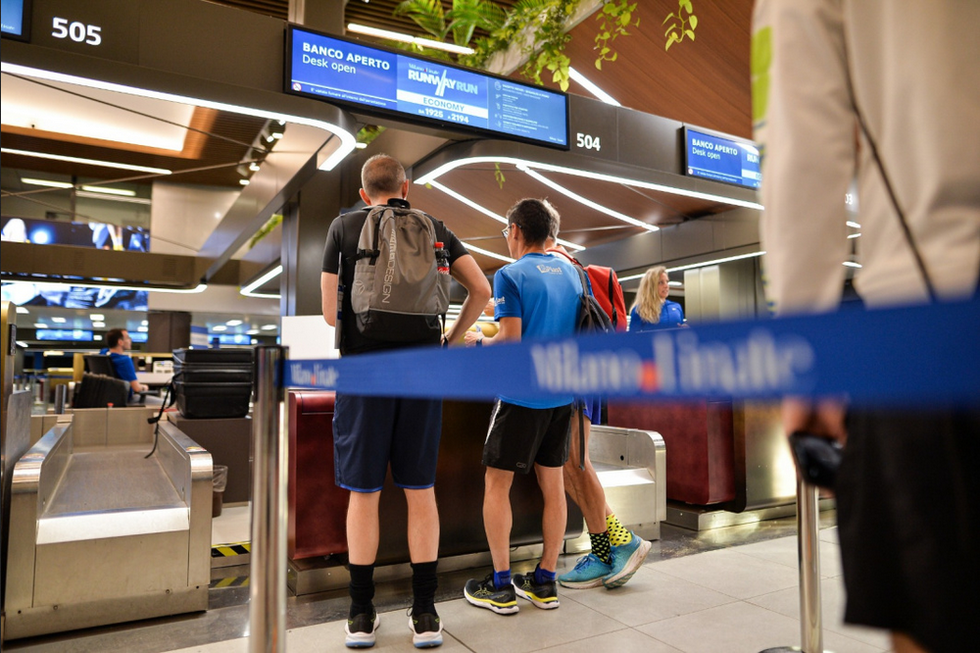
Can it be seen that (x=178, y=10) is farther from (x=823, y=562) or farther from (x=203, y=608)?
(x=823, y=562)

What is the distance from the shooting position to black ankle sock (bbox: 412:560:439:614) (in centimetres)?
235

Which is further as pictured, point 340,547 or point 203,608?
point 340,547

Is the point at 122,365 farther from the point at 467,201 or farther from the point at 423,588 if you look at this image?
the point at 423,588

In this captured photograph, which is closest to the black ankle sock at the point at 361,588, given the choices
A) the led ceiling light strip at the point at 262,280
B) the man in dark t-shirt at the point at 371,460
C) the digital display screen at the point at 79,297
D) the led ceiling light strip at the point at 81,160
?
the man in dark t-shirt at the point at 371,460

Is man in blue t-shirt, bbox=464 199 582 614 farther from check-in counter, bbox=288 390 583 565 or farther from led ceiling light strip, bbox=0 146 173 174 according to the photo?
led ceiling light strip, bbox=0 146 173 174

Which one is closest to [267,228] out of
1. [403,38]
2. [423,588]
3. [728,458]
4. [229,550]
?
[403,38]

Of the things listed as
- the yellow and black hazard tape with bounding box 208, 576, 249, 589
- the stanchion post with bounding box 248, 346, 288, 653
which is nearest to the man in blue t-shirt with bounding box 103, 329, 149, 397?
the yellow and black hazard tape with bounding box 208, 576, 249, 589

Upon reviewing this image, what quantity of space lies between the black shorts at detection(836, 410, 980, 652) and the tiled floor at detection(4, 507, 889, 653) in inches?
73.4

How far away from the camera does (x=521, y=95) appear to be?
4629mm

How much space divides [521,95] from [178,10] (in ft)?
7.37

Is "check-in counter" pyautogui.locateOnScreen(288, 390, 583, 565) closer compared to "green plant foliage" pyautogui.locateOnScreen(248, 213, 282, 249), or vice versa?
"check-in counter" pyautogui.locateOnScreen(288, 390, 583, 565)

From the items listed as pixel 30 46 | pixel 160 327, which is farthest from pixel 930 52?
pixel 160 327

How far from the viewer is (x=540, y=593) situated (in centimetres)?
272

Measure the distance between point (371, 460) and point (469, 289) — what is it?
0.79 meters
